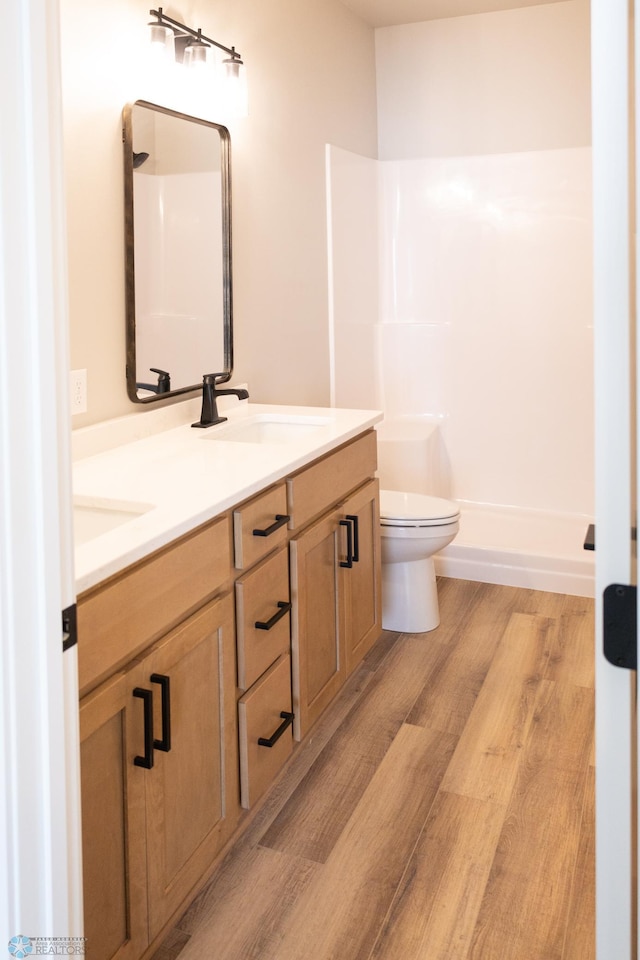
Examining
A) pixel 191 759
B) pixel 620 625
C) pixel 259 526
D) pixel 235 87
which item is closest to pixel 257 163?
pixel 235 87

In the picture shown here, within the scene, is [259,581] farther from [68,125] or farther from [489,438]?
[489,438]

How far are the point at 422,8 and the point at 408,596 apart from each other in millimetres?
2638

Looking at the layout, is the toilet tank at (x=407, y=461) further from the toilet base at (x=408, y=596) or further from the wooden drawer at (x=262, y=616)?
the wooden drawer at (x=262, y=616)

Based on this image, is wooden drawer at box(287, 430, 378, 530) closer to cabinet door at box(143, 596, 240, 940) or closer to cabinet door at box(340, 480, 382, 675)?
cabinet door at box(340, 480, 382, 675)

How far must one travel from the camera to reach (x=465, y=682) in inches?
111

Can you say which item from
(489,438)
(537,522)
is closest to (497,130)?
(489,438)

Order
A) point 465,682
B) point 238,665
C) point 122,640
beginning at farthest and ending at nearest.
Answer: point 465,682 → point 238,665 → point 122,640

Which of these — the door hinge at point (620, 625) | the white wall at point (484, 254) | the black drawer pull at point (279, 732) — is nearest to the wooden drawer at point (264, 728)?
the black drawer pull at point (279, 732)

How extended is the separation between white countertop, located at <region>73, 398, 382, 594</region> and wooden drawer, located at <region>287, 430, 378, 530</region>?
0.15 feet

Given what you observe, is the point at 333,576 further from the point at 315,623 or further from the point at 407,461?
the point at 407,461

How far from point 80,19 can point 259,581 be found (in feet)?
4.63

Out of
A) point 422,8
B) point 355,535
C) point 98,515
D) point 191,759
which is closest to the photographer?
point 191,759

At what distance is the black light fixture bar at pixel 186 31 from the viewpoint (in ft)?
7.69

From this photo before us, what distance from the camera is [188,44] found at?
251 centimetres
